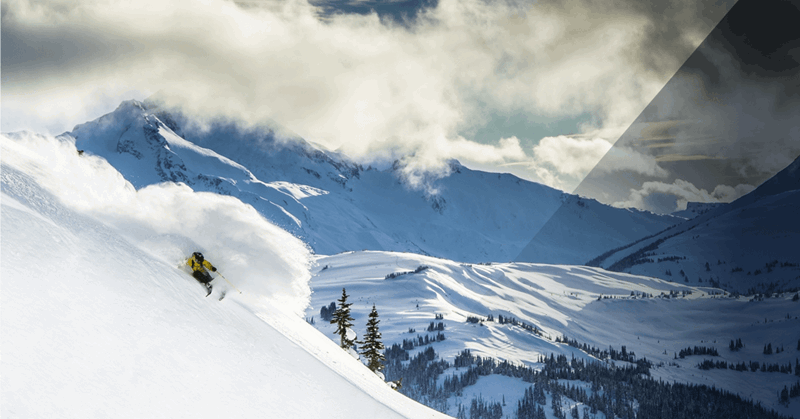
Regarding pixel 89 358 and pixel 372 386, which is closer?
pixel 89 358

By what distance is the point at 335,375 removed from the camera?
42.2 feet

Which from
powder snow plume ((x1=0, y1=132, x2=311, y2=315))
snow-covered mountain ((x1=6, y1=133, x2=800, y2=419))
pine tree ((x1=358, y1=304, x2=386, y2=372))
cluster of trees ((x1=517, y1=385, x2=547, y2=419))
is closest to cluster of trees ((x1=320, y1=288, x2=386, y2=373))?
pine tree ((x1=358, y1=304, x2=386, y2=372))

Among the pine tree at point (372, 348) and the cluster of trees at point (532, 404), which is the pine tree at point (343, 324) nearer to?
the pine tree at point (372, 348)

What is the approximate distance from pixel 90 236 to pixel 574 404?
192306 millimetres

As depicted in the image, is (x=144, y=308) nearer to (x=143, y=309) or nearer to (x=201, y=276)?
(x=143, y=309)

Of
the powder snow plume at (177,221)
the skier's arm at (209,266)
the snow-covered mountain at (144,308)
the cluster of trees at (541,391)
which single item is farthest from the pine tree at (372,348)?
the cluster of trees at (541,391)

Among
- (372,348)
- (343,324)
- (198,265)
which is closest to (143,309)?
(198,265)

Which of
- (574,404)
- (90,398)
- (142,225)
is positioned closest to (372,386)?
(142,225)

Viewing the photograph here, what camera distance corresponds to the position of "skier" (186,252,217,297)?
484 inches

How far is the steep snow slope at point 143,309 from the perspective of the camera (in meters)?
7.47

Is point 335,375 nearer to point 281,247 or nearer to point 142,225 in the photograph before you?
point 281,247

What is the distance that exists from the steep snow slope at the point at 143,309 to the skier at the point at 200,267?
1.01 feet

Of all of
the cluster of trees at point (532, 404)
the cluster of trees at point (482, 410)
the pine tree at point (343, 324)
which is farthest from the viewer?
the cluster of trees at point (482, 410)

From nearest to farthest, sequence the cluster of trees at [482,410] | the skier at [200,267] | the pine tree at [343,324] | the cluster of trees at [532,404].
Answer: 1. the skier at [200,267]
2. the pine tree at [343,324]
3. the cluster of trees at [532,404]
4. the cluster of trees at [482,410]
